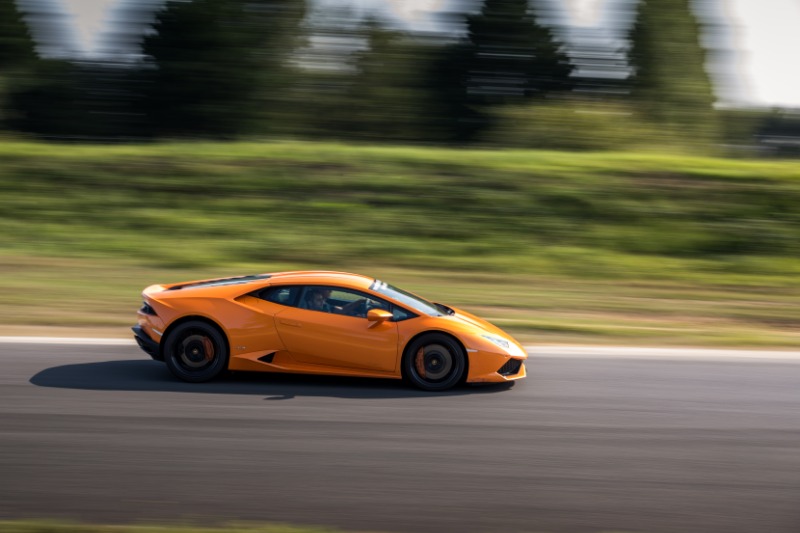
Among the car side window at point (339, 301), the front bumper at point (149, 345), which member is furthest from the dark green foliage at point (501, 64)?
the front bumper at point (149, 345)

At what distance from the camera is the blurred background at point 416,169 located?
15.2 m

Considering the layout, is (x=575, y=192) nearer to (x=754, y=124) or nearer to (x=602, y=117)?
(x=602, y=117)

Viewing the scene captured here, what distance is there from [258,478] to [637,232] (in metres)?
14.5

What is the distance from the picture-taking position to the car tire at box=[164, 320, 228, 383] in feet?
27.0

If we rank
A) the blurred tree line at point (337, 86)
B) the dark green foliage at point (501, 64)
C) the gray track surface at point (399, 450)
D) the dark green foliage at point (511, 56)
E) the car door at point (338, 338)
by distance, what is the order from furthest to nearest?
the dark green foliage at point (511, 56) → the dark green foliage at point (501, 64) → the blurred tree line at point (337, 86) → the car door at point (338, 338) → the gray track surface at point (399, 450)

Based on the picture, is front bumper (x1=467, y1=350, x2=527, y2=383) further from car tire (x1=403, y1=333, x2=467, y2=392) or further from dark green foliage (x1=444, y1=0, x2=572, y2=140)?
dark green foliage (x1=444, y1=0, x2=572, y2=140)

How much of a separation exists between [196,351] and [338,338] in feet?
4.30

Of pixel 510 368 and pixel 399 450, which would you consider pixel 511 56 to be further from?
pixel 399 450

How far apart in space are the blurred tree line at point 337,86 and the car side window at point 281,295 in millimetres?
19183

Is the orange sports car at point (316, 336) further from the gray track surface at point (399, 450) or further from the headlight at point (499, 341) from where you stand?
the gray track surface at point (399, 450)

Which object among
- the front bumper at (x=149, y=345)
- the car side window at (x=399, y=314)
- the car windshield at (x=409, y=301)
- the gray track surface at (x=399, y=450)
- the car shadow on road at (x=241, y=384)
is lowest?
the gray track surface at (x=399, y=450)

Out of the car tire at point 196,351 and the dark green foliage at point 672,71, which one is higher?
the dark green foliage at point 672,71

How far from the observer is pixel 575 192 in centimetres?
2083

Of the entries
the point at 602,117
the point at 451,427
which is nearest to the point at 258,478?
the point at 451,427
